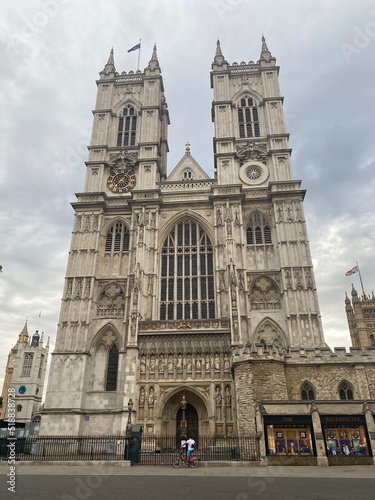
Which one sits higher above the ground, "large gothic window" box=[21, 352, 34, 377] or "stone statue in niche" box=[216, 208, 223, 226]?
"stone statue in niche" box=[216, 208, 223, 226]

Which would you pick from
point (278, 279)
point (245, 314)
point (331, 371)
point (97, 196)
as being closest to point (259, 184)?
point (278, 279)

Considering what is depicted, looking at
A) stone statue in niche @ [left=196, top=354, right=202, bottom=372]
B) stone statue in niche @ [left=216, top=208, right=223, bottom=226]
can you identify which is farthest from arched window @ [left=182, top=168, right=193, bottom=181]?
stone statue in niche @ [left=196, top=354, right=202, bottom=372]

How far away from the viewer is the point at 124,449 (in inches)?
680

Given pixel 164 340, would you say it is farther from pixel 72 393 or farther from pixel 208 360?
pixel 72 393

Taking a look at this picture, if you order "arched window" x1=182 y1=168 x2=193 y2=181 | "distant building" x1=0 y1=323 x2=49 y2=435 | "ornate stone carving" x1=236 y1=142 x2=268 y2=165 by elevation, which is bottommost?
"distant building" x1=0 y1=323 x2=49 y2=435

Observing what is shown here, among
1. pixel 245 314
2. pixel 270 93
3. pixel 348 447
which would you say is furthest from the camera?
pixel 270 93

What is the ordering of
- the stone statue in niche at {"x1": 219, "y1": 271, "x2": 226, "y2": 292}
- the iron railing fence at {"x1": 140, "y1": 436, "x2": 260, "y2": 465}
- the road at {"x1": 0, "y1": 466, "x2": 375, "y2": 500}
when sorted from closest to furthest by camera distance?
the road at {"x1": 0, "y1": 466, "x2": 375, "y2": 500} < the iron railing fence at {"x1": 140, "y1": 436, "x2": 260, "y2": 465} < the stone statue in niche at {"x1": 219, "y1": 271, "x2": 226, "y2": 292}

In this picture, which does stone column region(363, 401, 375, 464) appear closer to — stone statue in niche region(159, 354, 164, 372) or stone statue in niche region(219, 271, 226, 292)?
stone statue in niche region(159, 354, 164, 372)

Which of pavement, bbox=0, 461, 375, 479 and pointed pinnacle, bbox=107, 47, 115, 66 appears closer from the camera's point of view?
pavement, bbox=0, 461, 375, 479

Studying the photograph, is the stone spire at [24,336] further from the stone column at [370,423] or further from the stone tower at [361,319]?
the stone column at [370,423]

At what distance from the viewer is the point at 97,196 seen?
1350 inches

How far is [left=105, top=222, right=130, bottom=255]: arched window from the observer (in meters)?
32.9

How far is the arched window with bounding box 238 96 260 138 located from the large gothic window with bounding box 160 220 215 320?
11.6 m

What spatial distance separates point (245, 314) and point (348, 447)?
43.7 feet
